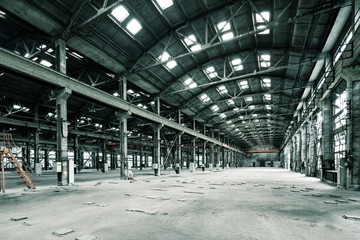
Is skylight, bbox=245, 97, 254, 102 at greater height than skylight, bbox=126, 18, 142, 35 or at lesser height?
lesser

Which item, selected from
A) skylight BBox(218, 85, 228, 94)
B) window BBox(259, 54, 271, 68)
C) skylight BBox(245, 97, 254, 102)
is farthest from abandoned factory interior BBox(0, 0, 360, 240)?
skylight BBox(245, 97, 254, 102)

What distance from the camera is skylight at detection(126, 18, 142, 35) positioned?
1484cm

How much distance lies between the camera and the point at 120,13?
45.9 ft

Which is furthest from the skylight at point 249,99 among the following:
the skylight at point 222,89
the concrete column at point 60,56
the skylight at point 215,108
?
the concrete column at point 60,56

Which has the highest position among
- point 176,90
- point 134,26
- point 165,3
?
point 165,3

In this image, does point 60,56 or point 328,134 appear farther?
point 328,134

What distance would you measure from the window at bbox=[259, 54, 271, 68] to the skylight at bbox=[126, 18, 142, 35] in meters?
12.1

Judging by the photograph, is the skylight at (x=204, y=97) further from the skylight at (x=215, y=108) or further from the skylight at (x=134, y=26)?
the skylight at (x=134, y=26)

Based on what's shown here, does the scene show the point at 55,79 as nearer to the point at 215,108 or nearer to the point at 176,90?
the point at 176,90

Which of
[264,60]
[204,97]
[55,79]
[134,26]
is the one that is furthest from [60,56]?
[204,97]

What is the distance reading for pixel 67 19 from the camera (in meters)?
13.1

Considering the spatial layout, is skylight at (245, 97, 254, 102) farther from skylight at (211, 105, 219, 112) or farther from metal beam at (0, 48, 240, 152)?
metal beam at (0, 48, 240, 152)

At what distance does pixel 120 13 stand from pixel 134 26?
4.79 ft

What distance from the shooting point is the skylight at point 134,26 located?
48.7 ft
